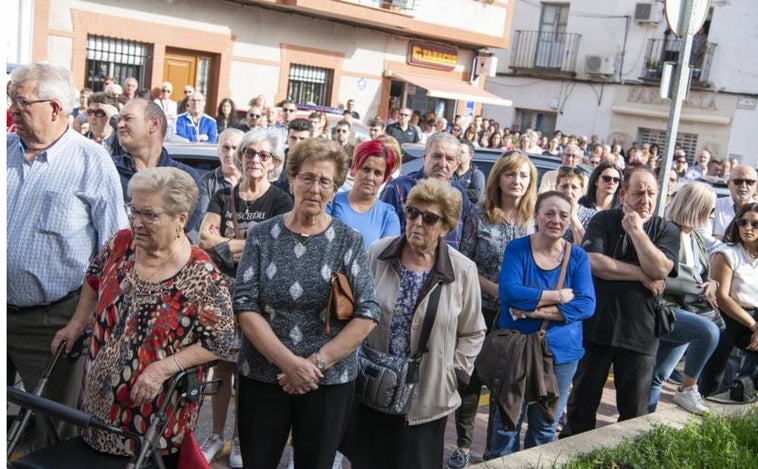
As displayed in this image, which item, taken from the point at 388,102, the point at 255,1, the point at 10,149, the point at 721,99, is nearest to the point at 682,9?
the point at 10,149

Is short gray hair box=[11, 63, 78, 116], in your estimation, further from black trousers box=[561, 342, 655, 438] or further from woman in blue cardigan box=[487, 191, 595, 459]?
black trousers box=[561, 342, 655, 438]

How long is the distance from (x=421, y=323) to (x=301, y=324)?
0.64 metres

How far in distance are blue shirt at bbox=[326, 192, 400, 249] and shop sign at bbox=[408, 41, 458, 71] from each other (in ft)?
65.8

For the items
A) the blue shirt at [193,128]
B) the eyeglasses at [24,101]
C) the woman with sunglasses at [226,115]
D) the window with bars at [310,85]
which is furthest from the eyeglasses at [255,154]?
the window with bars at [310,85]

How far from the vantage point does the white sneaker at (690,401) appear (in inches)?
239

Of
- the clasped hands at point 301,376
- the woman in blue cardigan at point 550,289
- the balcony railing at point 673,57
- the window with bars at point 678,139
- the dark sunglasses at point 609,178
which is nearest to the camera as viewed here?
the clasped hands at point 301,376

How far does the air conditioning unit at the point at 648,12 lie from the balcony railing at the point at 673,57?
773 mm

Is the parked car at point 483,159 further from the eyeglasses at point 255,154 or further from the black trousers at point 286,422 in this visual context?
the black trousers at point 286,422

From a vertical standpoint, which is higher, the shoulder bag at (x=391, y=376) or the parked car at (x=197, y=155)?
the parked car at (x=197, y=155)

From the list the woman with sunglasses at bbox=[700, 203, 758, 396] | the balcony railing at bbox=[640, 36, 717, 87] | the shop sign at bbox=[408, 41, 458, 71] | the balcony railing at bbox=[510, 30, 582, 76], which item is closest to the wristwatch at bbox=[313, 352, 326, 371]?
the woman with sunglasses at bbox=[700, 203, 758, 396]

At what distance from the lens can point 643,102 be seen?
3092 cm

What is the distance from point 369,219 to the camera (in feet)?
17.2

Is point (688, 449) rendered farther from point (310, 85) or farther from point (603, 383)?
point (310, 85)

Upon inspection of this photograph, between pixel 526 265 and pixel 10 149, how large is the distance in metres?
2.82
